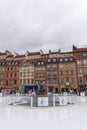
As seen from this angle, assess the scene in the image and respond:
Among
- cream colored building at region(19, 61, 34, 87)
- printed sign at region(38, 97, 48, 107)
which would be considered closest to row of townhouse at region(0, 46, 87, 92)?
cream colored building at region(19, 61, 34, 87)

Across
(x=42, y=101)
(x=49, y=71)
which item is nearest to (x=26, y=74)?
(x=49, y=71)

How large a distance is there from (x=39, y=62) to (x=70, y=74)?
1241cm

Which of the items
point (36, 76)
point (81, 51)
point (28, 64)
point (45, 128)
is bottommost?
point (45, 128)

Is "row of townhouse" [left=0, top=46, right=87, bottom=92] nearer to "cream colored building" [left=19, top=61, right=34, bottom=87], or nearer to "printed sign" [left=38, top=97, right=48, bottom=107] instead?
"cream colored building" [left=19, top=61, right=34, bottom=87]

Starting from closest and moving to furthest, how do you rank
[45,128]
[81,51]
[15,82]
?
1. [45,128]
2. [81,51]
3. [15,82]

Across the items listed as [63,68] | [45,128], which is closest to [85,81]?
[63,68]

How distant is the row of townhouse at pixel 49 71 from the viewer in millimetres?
53281

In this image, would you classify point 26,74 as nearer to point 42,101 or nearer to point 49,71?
point 49,71

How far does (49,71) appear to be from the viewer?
185ft

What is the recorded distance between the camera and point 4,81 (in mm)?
60156

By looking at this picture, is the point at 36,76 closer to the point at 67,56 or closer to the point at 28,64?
the point at 28,64

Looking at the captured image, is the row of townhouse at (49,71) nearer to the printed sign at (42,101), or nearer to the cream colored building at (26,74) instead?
the cream colored building at (26,74)

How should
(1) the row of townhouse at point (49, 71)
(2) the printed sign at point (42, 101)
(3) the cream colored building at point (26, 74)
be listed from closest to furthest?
(2) the printed sign at point (42, 101)
(1) the row of townhouse at point (49, 71)
(3) the cream colored building at point (26, 74)

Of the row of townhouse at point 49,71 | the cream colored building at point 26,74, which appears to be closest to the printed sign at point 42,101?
the row of townhouse at point 49,71
